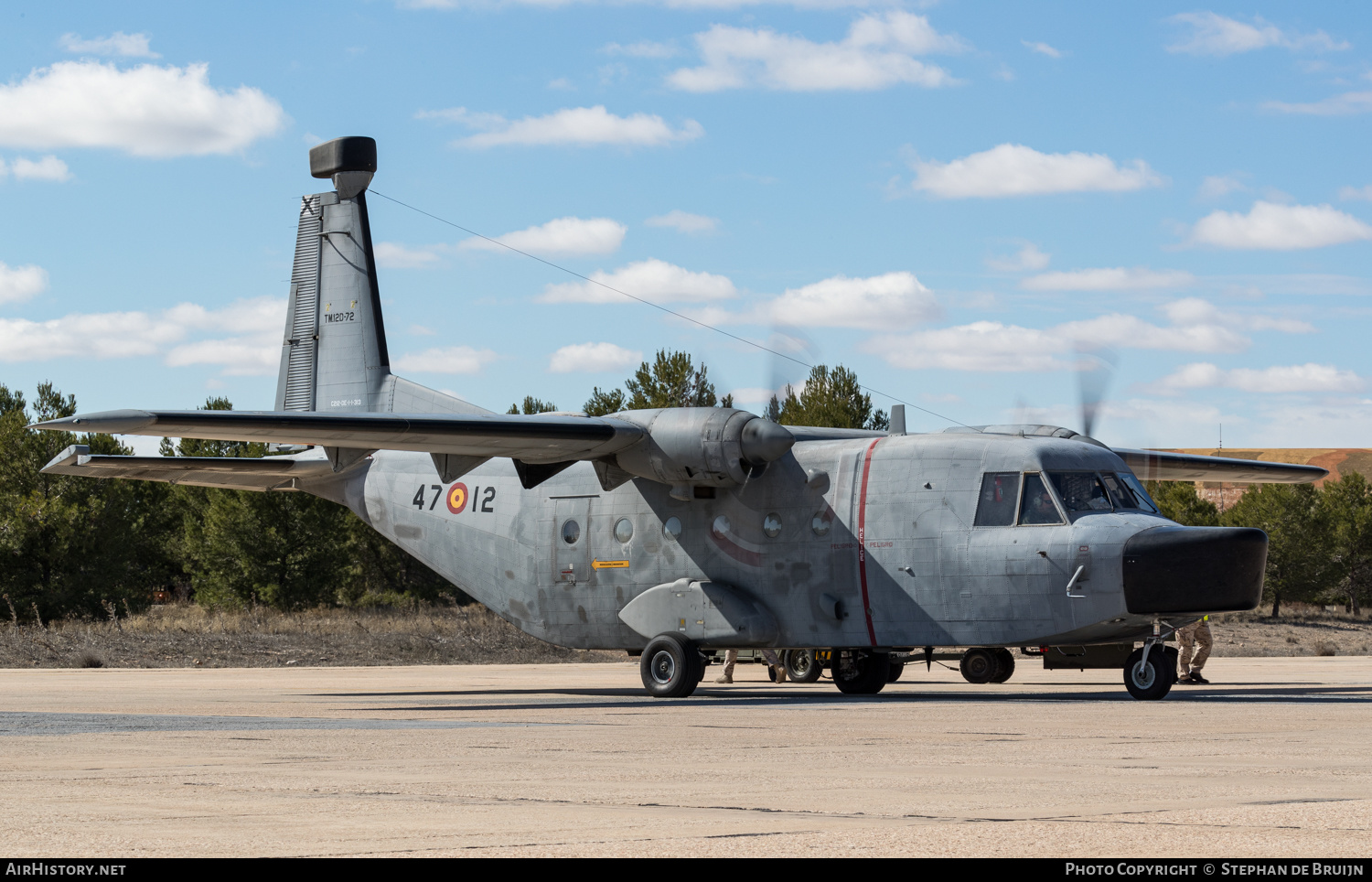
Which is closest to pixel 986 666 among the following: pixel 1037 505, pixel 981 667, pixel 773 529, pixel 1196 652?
pixel 981 667

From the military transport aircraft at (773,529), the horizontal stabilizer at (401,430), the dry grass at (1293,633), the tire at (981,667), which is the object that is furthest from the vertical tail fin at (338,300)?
the dry grass at (1293,633)

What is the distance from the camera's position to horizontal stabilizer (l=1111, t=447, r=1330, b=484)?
76.5ft

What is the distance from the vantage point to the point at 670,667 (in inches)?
796

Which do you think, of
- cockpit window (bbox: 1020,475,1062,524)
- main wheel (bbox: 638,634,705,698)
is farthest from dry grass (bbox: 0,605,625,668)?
cockpit window (bbox: 1020,475,1062,524)

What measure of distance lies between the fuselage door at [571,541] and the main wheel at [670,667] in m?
1.87

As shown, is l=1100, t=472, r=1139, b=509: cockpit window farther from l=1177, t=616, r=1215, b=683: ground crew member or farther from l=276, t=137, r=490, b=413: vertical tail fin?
l=276, t=137, r=490, b=413: vertical tail fin

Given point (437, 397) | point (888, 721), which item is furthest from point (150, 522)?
point (888, 721)

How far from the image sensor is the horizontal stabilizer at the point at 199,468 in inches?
886

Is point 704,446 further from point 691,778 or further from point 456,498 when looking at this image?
point 691,778

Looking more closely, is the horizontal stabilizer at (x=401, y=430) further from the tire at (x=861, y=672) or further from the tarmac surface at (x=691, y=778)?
the tire at (x=861, y=672)
